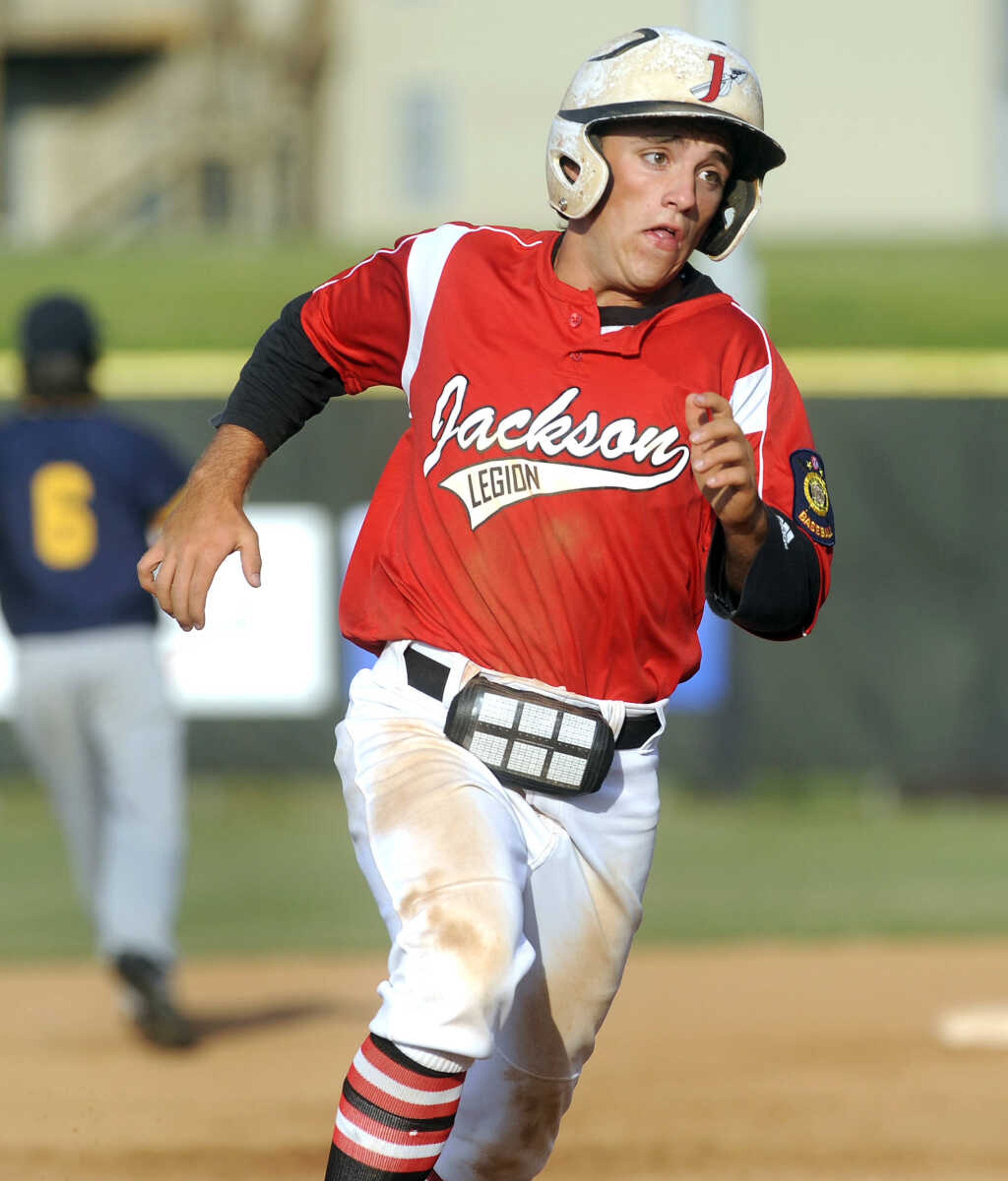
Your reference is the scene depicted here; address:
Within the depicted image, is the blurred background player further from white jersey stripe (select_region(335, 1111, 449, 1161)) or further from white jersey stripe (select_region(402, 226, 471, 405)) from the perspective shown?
white jersey stripe (select_region(335, 1111, 449, 1161))

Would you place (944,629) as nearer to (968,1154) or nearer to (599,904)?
(968,1154)

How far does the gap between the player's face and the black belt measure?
0.75 m

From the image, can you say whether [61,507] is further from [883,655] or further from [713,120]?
[883,655]

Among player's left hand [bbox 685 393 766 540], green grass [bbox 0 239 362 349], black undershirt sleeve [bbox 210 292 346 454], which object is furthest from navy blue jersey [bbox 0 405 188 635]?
green grass [bbox 0 239 362 349]

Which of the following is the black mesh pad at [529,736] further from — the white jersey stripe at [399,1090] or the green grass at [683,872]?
the green grass at [683,872]

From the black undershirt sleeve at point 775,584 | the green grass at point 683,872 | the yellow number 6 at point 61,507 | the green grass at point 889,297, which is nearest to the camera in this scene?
the black undershirt sleeve at point 775,584

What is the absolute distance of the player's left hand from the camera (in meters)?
3.01

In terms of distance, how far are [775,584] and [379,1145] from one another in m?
1.10

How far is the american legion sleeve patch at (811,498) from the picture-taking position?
3367 mm

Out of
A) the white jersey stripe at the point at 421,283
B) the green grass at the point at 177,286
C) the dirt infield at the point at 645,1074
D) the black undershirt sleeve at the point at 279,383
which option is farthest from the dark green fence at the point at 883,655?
the white jersey stripe at the point at 421,283

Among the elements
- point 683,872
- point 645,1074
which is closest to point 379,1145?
point 645,1074

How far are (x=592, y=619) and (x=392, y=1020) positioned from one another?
796 mm

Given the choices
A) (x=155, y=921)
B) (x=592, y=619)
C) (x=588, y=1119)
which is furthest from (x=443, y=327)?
(x=155, y=921)

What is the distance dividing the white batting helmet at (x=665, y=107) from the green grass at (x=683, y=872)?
200 inches
